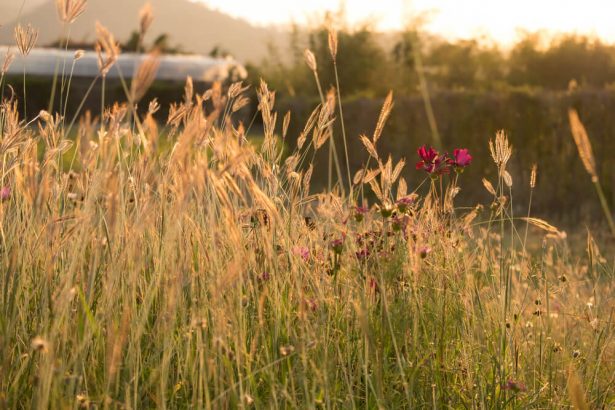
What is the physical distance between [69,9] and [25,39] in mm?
632

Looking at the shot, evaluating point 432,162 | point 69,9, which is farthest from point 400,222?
point 69,9

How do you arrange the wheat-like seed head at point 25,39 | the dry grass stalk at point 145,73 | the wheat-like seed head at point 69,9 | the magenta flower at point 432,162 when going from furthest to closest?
the magenta flower at point 432,162 → the wheat-like seed head at point 25,39 → the wheat-like seed head at point 69,9 → the dry grass stalk at point 145,73

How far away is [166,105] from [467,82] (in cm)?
823

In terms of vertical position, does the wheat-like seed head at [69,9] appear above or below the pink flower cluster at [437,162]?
above

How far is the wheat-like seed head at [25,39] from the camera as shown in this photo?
228 cm

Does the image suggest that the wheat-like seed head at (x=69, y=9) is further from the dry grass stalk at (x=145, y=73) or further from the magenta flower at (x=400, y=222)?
the magenta flower at (x=400, y=222)

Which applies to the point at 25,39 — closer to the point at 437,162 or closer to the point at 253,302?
the point at 253,302

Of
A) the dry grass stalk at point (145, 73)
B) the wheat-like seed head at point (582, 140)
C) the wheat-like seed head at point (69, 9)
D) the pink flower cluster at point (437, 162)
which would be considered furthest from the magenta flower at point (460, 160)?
the dry grass stalk at point (145, 73)

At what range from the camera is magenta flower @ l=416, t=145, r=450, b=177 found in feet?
7.96

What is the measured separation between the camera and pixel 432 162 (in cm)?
245

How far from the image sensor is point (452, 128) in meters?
10.6

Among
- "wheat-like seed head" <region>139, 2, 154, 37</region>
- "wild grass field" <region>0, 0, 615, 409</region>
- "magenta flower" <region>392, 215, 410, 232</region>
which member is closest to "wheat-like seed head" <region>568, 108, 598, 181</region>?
"wild grass field" <region>0, 0, 615, 409</region>

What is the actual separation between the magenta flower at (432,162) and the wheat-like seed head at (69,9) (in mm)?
1078

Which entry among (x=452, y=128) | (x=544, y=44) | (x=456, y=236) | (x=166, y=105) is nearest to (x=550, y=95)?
(x=452, y=128)
